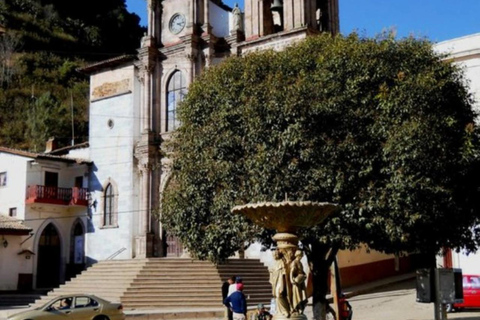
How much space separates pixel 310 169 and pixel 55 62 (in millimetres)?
61586

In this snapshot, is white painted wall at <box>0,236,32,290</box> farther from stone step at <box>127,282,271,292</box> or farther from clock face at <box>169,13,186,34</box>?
clock face at <box>169,13,186,34</box>

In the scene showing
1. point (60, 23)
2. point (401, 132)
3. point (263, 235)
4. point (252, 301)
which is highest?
point (60, 23)

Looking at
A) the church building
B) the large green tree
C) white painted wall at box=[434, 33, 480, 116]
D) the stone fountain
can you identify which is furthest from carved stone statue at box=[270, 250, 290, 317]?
the church building

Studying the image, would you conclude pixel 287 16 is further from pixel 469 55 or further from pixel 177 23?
pixel 469 55

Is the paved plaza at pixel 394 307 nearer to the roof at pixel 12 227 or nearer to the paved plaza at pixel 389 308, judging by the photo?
the paved plaza at pixel 389 308

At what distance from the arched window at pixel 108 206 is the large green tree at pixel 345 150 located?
52.9 ft

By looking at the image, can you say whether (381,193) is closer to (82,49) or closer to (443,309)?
(443,309)

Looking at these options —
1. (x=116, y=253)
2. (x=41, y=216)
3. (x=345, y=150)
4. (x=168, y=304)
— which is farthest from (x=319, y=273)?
(x=41, y=216)

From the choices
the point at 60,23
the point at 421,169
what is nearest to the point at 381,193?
the point at 421,169

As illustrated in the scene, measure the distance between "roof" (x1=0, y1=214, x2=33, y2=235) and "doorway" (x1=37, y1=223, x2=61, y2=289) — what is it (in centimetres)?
188

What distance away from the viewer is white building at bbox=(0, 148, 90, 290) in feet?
106

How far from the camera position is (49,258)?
34250 millimetres

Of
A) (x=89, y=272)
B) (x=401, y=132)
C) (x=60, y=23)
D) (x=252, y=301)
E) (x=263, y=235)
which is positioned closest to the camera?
(x=401, y=132)

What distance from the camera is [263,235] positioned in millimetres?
16625
